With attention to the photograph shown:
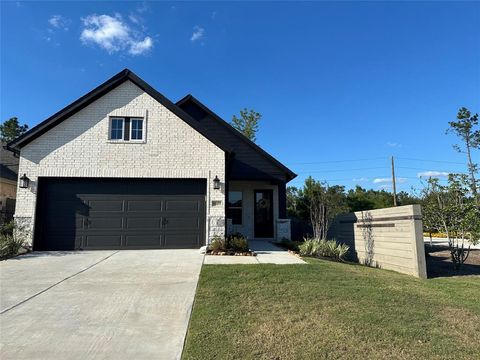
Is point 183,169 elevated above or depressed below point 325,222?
above

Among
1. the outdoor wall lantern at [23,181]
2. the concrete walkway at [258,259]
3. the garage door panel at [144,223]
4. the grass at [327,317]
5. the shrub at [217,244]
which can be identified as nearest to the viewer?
the grass at [327,317]

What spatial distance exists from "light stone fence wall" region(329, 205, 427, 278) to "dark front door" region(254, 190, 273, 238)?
12.9 feet

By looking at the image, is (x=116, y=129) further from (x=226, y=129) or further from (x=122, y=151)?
(x=226, y=129)

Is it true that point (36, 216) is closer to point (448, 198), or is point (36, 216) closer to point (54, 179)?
point (54, 179)

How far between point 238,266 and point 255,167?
8.36 meters

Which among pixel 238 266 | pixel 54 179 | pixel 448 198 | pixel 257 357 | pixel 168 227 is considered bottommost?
pixel 257 357

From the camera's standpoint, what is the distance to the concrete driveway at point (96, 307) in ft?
15.1

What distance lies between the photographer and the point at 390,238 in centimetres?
1080

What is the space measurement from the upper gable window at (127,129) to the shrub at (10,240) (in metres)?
4.36

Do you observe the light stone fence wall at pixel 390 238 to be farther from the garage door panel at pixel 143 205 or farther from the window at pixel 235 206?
the garage door panel at pixel 143 205

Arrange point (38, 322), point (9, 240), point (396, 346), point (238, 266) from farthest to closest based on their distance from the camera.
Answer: point (9, 240)
point (238, 266)
point (38, 322)
point (396, 346)

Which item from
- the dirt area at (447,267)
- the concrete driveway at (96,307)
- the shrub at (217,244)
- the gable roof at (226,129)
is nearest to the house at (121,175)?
the shrub at (217,244)

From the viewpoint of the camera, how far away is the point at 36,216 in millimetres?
11922

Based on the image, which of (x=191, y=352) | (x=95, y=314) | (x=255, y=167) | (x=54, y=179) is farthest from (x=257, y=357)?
(x=255, y=167)
